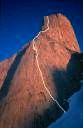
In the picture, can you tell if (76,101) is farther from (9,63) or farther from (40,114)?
(9,63)

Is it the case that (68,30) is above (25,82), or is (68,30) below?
above

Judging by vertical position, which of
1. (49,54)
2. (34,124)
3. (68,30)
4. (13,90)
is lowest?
(34,124)

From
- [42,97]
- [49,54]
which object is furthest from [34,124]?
[49,54]

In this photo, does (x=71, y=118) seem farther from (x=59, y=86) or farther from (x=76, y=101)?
(x=59, y=86)

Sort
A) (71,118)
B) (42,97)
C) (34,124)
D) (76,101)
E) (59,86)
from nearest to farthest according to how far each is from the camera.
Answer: (71,118), (76,101), (34,124), (42,97), (59,86)

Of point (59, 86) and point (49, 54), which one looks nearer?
point (59, 86)

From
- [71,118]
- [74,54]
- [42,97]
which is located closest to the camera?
[71,118]

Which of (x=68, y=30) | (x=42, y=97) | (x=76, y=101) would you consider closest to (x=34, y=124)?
(x=42, y=97)
